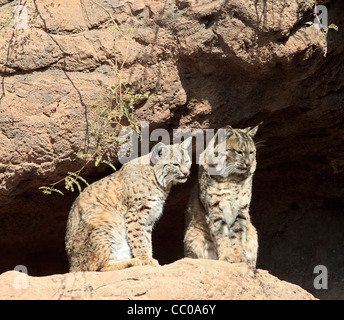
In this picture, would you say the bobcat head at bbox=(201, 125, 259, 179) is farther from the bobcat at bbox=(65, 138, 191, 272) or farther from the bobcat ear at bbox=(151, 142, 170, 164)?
the bobcat ear at bbox=(151, 142, 170, 164)

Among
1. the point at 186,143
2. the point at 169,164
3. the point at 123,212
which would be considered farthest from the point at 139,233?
the point at 186,143

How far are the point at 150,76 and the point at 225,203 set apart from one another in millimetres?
1471

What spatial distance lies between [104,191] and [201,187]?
100 centimetres

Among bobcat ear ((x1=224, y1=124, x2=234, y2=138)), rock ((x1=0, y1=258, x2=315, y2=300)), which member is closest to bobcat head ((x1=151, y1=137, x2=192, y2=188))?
bobcat ear ((x1=224, y1=124, x2=234, y2=138))

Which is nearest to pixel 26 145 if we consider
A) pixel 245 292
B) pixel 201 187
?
pixel 201 187

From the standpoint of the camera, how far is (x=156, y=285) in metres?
4.84

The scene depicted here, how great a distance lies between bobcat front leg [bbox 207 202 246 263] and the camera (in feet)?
19.9

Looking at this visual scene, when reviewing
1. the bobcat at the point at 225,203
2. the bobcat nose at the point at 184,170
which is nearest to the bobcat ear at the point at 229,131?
the bobcat at the point at 225,203

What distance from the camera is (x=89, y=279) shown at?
4953 mm

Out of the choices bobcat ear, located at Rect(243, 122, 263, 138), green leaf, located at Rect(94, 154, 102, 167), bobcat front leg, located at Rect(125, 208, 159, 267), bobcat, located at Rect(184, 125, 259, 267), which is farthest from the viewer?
bobcat ear, located at Rect(243, 122, 263, 138)

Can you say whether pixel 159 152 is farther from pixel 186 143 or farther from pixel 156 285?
pixel 156 285

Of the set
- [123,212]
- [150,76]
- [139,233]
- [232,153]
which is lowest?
[139,233]

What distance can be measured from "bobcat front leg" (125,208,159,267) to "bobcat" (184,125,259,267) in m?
0.55

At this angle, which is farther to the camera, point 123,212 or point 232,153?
point 232,153
